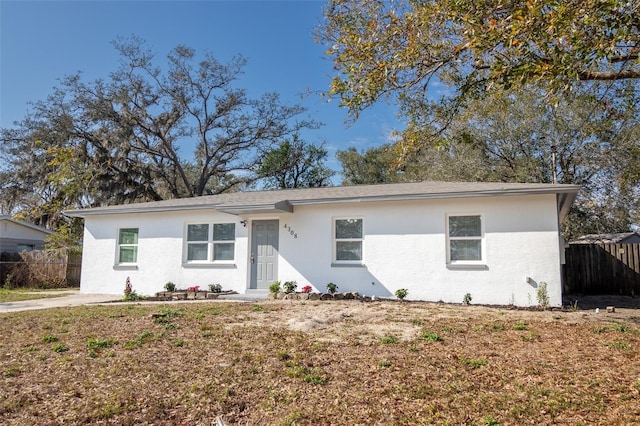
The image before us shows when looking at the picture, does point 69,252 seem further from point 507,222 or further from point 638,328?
point 638,328

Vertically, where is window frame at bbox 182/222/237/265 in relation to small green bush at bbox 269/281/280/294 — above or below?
above

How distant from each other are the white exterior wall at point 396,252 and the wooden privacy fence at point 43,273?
18.0 feet

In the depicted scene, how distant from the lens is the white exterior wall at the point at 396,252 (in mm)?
9969

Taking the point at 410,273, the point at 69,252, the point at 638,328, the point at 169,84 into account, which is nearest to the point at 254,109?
A: the point at 169,84

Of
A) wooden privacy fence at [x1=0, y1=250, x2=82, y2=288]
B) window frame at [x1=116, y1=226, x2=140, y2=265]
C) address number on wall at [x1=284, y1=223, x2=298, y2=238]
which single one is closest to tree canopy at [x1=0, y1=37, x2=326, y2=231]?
wooden privacy fence at [x1=0, y1=250, x2=82, y2=288]

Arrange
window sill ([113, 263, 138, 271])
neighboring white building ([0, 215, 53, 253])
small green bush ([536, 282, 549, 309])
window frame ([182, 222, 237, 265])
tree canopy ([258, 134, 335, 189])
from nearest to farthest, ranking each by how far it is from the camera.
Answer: small green bush ([536, 282, 549, 309]), window frame ([182, 222, 237, 265]), window sill ([113, 263, 138, 271]), neighboring white building ([0, 215, 53, 253]), tree canopy ([258, 134, 335, 189])

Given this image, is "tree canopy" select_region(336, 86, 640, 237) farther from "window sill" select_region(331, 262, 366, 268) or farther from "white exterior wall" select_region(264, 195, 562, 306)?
"window sill" select_region(331, 262, 366, 268)

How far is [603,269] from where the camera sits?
13.6 m

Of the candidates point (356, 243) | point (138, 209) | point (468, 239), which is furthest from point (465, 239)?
point (138, 209)

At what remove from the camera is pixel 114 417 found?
3670mm

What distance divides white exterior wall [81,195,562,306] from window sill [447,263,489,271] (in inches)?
1.4

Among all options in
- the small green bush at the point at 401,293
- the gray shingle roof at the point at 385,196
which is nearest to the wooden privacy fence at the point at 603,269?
the gray shingle roof at the point at 385,196

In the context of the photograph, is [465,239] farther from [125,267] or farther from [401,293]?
[125,267]

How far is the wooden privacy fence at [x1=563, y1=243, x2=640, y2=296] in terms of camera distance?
13.2 metres
